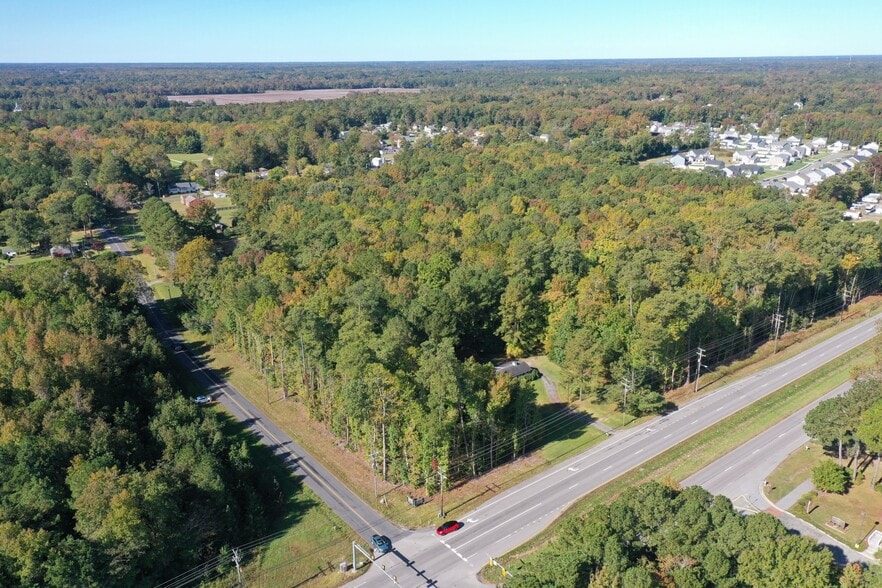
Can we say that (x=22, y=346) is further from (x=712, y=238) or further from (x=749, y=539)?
(x=712, y=238)

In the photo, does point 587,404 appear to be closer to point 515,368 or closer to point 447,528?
point 515,368

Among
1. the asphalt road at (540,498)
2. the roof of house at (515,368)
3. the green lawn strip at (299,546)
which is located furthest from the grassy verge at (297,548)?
the roof of house at (515,368)

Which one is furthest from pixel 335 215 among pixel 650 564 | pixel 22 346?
pixel 650 564

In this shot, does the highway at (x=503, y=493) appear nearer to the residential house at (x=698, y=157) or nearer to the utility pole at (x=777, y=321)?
the utility pole at (x=777, y=321)

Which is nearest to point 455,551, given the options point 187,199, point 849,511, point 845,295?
point 849,511

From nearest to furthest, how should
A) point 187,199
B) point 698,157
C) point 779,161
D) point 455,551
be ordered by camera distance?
point 455,551 < point 187,199 < point 698,157 < point 779,161

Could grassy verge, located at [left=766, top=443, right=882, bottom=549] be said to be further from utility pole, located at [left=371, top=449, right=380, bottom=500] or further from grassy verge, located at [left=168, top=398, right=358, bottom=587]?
grassy verge, located at [left=168, top=398, right=358, bottom=587]
